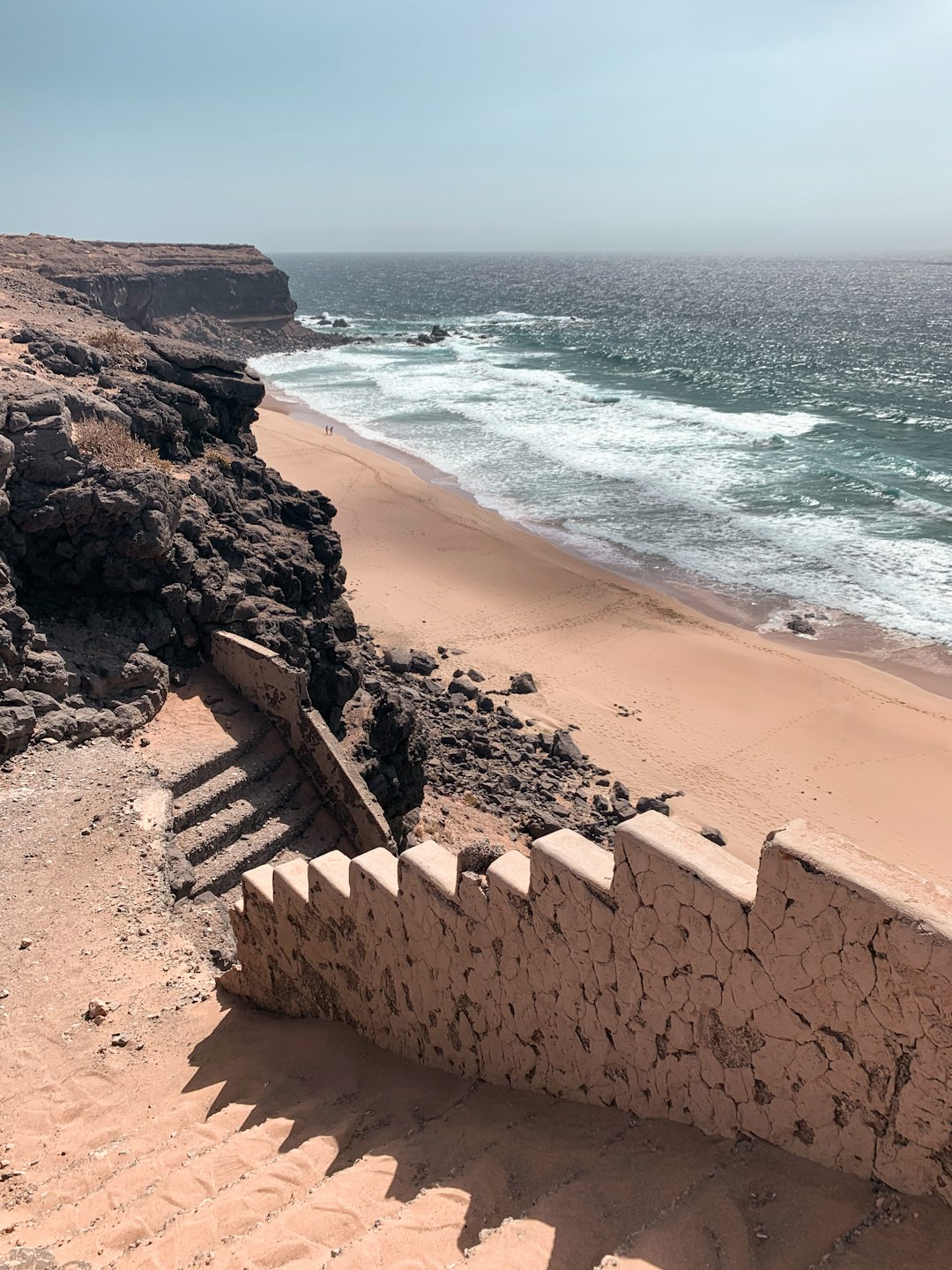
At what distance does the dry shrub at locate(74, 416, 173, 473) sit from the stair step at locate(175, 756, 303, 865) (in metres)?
4.39

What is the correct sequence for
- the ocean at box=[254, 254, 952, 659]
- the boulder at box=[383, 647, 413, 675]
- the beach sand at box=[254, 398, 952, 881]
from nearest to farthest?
1. the beach sand at box=[254, 398, 952, 881]
2. the boulder at box=[383, 647, 413, 675]
3. the ocean at box=[254, 254, 952, 659]

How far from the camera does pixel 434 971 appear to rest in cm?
494

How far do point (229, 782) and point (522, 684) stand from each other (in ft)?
27.0

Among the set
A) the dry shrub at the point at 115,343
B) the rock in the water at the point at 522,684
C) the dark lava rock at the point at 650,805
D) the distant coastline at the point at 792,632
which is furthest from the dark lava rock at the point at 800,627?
the dry shrub at the point at 115,343

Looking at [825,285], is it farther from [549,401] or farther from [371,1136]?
[371,1136]

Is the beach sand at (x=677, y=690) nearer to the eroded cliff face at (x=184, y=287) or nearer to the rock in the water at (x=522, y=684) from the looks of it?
the rock in the water at (x=522, y=684)

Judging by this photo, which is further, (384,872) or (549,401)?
(549,401)

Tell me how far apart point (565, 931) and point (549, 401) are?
141ft

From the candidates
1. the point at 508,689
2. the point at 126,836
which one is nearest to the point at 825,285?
the point at 508,689

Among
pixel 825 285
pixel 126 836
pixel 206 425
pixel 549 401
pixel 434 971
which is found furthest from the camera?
pixel 825 285

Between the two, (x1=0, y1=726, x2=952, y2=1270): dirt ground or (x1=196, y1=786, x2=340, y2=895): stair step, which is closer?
(x1=0, y1=726, x2=952, y2=1270): dirt ground

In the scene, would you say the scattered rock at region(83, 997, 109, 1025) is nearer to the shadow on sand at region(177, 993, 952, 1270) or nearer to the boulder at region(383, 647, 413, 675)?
the shadow on sand at region(177, 993, 952, 1270)

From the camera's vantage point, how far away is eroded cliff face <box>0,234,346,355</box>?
166 ft

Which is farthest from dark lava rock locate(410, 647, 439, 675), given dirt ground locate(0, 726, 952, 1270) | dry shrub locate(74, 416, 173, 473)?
dirt ground locate(0, 726, 952, 1270)
